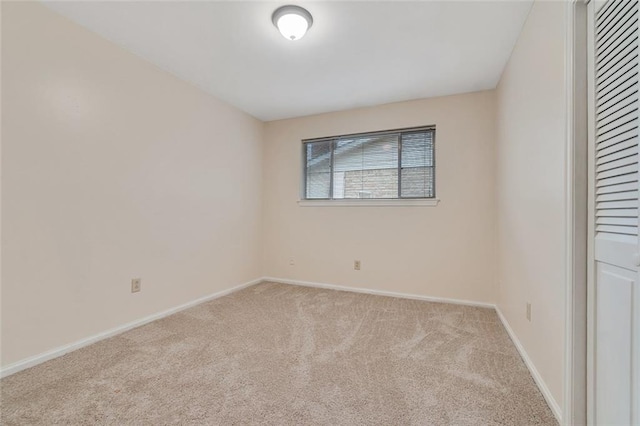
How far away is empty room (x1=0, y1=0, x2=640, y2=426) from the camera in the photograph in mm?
1191

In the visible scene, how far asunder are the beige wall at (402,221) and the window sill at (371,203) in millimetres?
49

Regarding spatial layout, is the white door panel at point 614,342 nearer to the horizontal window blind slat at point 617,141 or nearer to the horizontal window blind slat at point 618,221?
the horizontal window blind slat at point 618,221

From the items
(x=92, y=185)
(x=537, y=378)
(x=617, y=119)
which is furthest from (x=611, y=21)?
(x=92, y=185)

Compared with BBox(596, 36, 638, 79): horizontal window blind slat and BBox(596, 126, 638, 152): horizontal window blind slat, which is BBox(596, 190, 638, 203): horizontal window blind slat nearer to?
BBox(596, 126, 638, 152): horizontal window blind slat

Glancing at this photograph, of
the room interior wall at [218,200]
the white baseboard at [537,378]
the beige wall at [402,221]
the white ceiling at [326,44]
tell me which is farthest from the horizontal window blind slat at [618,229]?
the beige wall at [402,221]

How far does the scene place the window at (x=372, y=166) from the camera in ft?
10.6

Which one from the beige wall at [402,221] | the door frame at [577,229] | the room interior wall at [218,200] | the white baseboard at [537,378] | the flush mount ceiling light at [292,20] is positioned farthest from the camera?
the beige wall at [402,221]

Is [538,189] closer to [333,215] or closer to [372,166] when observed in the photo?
[372,166]

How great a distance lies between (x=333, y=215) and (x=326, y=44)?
77.9 inches

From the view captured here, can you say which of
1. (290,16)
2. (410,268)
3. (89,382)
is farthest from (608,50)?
(89,382)

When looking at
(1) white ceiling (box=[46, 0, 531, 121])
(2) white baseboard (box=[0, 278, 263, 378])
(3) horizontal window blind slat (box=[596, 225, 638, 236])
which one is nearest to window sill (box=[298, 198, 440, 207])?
(1) white ceiling (box=[46, 0, 531, 121])

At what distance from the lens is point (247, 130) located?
3699 mm

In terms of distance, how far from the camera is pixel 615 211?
1021 millimetres

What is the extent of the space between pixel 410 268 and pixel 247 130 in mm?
2720
